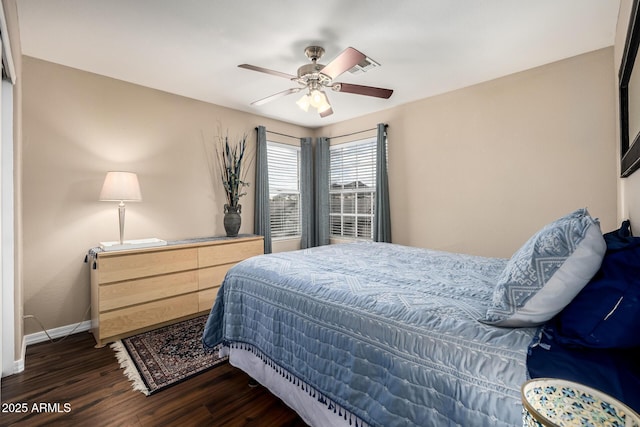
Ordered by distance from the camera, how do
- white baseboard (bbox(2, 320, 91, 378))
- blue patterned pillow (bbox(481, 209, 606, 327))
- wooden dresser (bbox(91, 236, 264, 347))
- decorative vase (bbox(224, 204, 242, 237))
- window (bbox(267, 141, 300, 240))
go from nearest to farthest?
blue patterned pillow (bbox(481, 209, 606, 327)) < white baseboard (bbox(2, 320, 91, 378)) < wooden dresser (bbox(91, 236, 264, 347)) < decorative vase (bbox(224, 204, 242, 237)) < window (bbox(267, 141, 300, 240))

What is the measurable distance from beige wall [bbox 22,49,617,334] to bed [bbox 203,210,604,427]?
4.07 feet

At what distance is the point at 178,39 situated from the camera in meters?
2.28

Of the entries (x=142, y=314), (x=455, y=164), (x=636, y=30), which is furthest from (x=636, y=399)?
(x=142, y=314)

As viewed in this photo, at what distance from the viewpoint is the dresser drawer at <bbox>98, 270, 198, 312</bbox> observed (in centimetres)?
256

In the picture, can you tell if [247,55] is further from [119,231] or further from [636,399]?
[636,399]

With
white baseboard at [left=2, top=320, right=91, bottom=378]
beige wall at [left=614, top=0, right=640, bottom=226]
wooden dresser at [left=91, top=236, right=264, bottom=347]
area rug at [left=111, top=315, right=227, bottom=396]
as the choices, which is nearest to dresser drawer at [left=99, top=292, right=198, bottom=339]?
wooden dresser at [left=91, top=236, right=264, bottom=347]

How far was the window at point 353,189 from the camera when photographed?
169 inches

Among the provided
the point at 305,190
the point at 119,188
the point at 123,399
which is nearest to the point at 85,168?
the point at 119,188

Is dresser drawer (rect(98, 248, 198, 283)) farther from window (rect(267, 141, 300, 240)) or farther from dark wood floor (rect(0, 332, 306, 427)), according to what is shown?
window (rect(267, 141, 300, 240))

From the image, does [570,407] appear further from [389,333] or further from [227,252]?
[227,252]

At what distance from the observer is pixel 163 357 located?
7.57 feet

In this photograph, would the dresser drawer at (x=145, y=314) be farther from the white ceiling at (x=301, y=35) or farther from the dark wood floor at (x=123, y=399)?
the white ceiling at (x=301, y=35)

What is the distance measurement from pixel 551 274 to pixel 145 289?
309cm

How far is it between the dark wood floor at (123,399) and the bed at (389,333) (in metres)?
0.13
